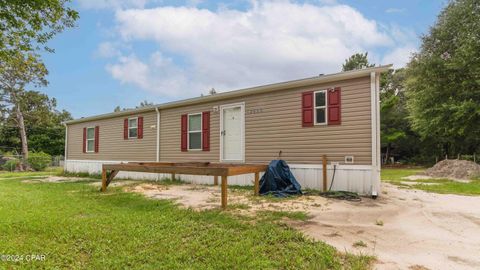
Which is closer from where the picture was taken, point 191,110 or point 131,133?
point 191,110

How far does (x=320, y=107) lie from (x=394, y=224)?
11.2ft

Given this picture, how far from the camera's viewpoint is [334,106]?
6.59 meters

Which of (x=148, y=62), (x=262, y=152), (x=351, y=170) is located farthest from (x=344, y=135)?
(x=148, y=62)

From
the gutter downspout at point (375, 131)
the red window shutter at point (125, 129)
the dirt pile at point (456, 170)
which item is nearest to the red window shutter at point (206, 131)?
the red window shutter at point (125, 129)

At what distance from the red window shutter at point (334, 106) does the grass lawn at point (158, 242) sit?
3.56 m

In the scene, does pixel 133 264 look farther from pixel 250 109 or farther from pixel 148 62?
pixel 148 62

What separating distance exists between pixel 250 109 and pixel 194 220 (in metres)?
4.60

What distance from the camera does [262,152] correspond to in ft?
25.4

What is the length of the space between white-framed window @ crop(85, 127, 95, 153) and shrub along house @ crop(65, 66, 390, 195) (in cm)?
210

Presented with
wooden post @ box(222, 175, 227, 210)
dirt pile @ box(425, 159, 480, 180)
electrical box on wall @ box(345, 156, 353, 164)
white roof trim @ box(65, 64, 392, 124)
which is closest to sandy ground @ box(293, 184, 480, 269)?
electrical box on wall @ box(345, 156, 353, 164)

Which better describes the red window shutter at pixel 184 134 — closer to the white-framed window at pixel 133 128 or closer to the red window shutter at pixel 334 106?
the white-framed window at pixel 133 128

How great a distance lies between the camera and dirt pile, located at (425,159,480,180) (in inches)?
427

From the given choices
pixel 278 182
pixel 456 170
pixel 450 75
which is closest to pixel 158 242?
pixel 278 182

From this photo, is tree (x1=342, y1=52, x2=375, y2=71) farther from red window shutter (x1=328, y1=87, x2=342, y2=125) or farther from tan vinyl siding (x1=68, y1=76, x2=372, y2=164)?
red window shutter (x1=328, y1=87, x2=342, y2=125)
